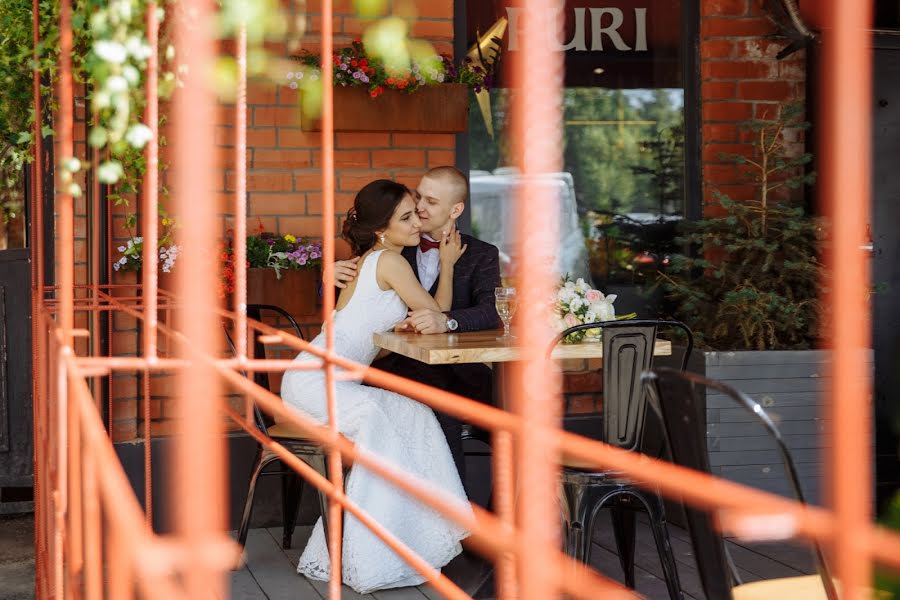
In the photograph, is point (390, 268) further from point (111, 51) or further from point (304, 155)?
point (111, 51)

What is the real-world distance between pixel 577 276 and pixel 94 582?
3477mm

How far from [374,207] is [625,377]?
49.2 inches

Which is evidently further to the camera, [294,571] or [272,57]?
[272,57]

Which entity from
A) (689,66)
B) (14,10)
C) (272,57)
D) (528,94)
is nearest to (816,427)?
(689,66)

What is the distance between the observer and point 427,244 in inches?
156

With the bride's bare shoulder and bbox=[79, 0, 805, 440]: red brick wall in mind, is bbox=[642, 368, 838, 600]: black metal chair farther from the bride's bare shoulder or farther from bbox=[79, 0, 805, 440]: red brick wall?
bbox=[79, 0, 805, 440]: red brick wall

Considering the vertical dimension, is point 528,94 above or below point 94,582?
above

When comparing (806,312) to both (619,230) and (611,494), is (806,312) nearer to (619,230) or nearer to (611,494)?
(619,230)

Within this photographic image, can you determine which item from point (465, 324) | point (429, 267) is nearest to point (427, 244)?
point (429, 267)

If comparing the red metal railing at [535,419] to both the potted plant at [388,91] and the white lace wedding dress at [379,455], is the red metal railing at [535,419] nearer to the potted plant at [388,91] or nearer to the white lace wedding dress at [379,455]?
the white lace wedding dress at [379,455]

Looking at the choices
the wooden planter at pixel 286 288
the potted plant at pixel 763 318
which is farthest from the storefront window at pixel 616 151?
the wooden planter at pixel 286 288

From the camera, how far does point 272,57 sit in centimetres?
403

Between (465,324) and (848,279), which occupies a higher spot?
(848,279)

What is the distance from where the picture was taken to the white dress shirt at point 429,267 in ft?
12.9
